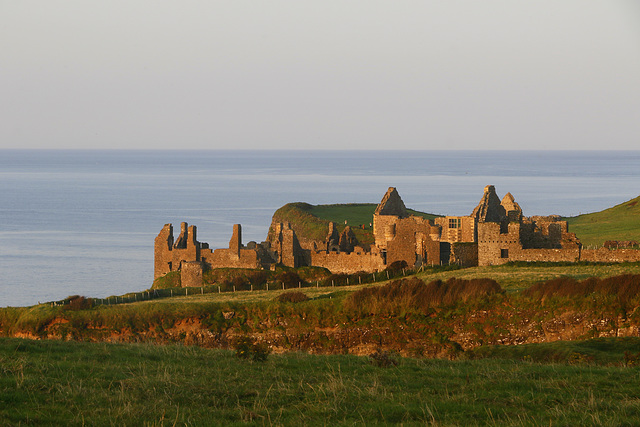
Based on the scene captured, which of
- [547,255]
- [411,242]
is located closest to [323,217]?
[411,242]

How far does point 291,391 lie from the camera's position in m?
15.9

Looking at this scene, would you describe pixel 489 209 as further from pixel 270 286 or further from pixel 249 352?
pixel 249 352

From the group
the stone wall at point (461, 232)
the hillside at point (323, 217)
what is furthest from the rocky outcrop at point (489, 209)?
the hillside at point (323, 217)

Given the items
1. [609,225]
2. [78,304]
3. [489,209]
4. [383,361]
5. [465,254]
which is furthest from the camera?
[609,225]

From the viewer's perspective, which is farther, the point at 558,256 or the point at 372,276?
the point at 372,276

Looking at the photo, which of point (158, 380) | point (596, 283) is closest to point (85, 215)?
point (596, 283)

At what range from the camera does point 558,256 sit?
45.9 m

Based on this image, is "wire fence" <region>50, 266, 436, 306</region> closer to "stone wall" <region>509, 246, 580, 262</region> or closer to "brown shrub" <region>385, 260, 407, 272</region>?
"brown shrub" <region>385, 260, 407, 272</region>

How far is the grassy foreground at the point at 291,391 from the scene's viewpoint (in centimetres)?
1348

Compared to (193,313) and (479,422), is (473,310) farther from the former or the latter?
(479,422)

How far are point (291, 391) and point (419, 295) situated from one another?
2071cm

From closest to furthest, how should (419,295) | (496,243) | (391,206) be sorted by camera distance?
(419,295)
(496,243)
(391,206)

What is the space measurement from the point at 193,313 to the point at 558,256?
21442 mm

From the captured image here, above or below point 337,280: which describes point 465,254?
above
